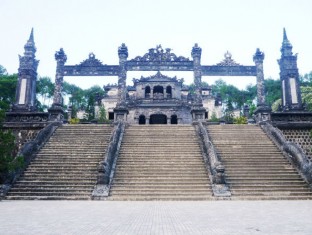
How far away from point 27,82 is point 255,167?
16.2 m

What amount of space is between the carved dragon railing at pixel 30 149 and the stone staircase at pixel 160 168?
3.87m

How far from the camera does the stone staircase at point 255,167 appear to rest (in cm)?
1055

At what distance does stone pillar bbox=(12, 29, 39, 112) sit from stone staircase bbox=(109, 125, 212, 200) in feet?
27.2

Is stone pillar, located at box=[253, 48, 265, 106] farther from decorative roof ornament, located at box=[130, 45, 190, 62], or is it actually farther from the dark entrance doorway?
the dark entrance doorway

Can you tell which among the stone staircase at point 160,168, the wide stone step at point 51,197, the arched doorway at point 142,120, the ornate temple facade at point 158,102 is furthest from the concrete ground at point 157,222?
the arched doorway at point 142,120

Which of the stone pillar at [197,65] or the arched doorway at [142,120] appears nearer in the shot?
the stone pillar at [197,65]

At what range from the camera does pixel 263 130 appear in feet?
54.1

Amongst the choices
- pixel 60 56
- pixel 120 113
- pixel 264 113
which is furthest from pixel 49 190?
pixel 60 56

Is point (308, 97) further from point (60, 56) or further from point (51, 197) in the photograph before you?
point (51, 197)

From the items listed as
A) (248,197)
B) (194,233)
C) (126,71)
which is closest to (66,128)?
(126,71)

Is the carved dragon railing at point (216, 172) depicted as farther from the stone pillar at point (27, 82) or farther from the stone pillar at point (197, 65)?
the stone pillar at point (27, 82)

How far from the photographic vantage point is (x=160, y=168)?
1228 cm

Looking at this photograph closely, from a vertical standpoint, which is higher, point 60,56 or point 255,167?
point 60,56

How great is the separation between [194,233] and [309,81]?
46.1 meters
